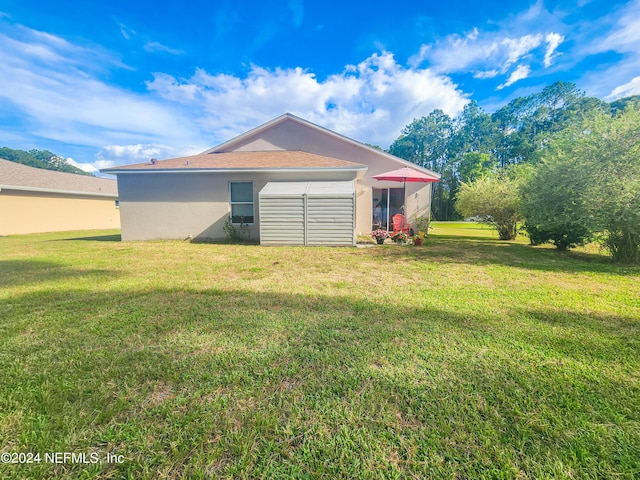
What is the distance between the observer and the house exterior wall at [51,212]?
16344 millimetres

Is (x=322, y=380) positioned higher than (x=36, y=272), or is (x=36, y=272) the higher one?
(x=36, y=272)

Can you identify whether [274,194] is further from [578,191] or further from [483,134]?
[483,134]

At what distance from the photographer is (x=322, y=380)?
2379 mm

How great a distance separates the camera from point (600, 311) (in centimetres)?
407

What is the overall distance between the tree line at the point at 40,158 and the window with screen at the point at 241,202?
75402mm

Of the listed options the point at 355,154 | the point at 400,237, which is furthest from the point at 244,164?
the point at 400,237

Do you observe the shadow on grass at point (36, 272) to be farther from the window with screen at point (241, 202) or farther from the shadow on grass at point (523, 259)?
the shadow on grass at point (523, 259)

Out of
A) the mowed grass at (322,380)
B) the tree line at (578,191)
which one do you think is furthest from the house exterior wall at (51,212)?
the tree line at (578,191)

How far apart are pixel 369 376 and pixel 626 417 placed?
6.69ft

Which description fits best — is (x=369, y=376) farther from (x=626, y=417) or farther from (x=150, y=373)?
(x=150, y=373)

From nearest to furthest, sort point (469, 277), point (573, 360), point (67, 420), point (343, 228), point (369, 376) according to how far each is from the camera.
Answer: point (67, 420), point (369, 376), point (573, 360), point (469, 277), point (343, 228)

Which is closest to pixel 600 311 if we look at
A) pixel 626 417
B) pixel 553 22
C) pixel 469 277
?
pixel 469 277

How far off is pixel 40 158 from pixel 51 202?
68.0 metres

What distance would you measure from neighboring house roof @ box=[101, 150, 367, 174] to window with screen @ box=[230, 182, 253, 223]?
98cm
